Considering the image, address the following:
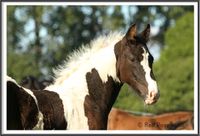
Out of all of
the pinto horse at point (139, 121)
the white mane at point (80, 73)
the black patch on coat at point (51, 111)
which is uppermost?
the white mane at point (80, 73)

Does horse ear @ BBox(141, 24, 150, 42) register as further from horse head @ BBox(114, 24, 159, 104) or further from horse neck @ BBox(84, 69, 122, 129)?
horse neck @ BBox(84, 69, 122, 129)

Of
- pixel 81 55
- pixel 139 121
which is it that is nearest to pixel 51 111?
pixel 81 55

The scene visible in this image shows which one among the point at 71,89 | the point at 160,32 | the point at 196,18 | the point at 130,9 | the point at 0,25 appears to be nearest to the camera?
the point at 71,89

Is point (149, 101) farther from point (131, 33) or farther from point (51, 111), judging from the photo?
point (51, 111)

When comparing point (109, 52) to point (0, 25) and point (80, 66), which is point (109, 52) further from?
point (0, 25)

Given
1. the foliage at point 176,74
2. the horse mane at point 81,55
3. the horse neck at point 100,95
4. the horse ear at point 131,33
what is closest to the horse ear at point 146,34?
the horse ear at point 131,33

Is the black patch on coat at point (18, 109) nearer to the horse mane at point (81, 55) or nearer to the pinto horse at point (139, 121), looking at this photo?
the horse mane at point (81, 55)

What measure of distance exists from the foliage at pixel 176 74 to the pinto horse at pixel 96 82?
52.3 ft

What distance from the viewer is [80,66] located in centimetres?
643

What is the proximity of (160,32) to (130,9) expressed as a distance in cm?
530

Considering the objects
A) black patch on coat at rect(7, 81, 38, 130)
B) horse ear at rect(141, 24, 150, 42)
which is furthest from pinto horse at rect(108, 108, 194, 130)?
black patch on coat at rect(7, 81, 38, 130)

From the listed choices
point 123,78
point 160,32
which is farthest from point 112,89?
point 160,32

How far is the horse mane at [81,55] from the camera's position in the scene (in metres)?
6.46

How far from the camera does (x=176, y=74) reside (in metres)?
26.5
